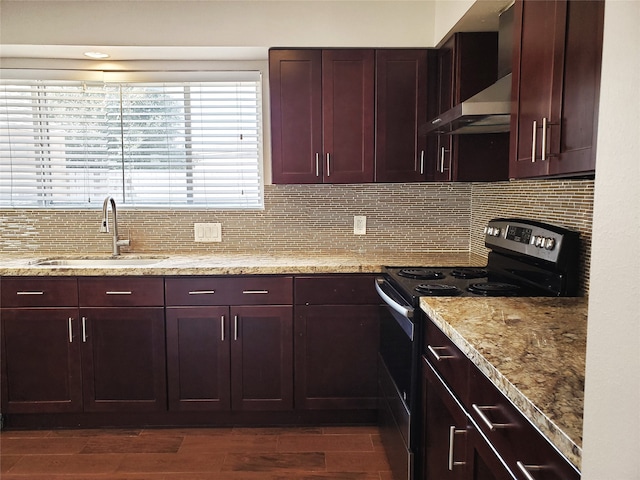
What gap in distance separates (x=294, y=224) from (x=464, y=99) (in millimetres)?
1286

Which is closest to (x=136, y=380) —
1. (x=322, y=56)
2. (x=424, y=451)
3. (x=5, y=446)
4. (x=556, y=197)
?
(x=5, y=446)

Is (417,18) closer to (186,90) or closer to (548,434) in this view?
(186,90)

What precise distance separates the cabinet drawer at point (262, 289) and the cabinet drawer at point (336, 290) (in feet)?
0.20

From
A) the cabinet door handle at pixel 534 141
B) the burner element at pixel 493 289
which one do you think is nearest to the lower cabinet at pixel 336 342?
the burner element at pixel 493 289

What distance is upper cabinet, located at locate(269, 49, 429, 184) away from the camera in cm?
261

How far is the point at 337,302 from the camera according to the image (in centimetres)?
248

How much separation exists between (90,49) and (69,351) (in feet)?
5.73

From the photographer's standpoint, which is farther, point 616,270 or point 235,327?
point 235,327

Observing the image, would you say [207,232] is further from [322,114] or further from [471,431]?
[471,431]

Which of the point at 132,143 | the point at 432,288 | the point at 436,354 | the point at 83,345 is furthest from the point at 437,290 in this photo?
the point at 132,143

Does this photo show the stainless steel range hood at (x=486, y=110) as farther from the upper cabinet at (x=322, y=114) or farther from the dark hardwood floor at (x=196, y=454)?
the dark hardwood floor at (x=196, y=454)

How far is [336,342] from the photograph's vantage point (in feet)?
8.20

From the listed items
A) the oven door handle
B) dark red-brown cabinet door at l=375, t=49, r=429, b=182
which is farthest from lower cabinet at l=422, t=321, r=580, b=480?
dark red-brown cabinet door at l=375, t=49, r=429, b=182

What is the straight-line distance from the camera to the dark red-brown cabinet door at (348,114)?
2.61 m
